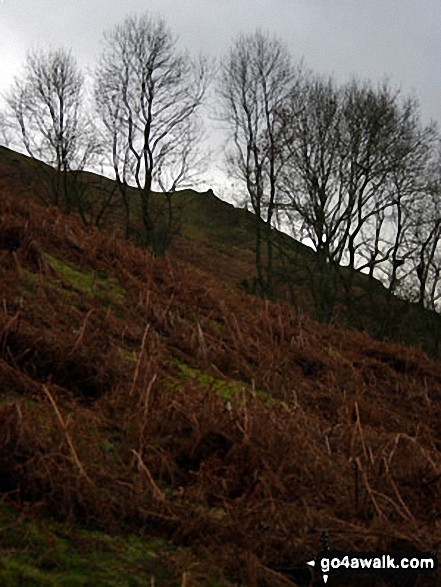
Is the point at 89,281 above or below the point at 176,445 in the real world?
above

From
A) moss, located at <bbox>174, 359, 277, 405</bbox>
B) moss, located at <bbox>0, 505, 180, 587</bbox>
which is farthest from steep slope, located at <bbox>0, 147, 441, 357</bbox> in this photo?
moss, located at <bbox>0, 505, 180, 587</bbox>

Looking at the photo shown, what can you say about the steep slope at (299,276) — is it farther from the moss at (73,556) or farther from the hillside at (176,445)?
the moss at (73,556)

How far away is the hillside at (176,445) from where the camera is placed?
208 centimetres

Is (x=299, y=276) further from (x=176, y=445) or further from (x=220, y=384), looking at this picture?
(x=176, y=445)

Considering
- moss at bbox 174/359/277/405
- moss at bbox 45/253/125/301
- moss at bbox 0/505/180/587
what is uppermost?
moss at bbox 45/253/125/301

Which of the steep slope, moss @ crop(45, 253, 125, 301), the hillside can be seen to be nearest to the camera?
the hillside

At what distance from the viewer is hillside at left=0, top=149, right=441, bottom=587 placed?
6.83ft

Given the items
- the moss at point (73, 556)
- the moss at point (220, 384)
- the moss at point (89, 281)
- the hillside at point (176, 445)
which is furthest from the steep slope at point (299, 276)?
the moss at point (73, 556)

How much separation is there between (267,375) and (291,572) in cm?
254

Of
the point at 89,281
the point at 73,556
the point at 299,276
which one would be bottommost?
the point at 73,556

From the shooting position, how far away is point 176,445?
291 centimetres

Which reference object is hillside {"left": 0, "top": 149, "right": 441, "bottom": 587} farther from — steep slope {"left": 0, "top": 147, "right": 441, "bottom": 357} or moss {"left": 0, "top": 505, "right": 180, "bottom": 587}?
steep slope {"left": 0, "top": 147, "right": 441, "bottom": 357}

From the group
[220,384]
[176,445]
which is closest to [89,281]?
[220,384]

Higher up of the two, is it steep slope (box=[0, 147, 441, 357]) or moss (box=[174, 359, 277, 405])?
steep slope (box=[0, 147, 441, 357])
